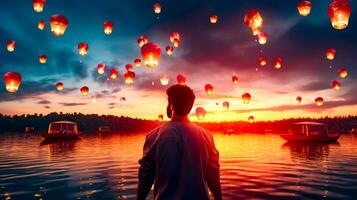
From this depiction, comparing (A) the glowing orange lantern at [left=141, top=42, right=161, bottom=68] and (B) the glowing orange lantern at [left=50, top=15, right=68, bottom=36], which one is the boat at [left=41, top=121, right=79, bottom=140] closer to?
(B) the glowing orange lantern at [left=50, top=15, right=68, bottom=36]

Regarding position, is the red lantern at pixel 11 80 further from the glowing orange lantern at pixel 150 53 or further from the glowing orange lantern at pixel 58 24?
the glowing orange lantern at pixel 150 53

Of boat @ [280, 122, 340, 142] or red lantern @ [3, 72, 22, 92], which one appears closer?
red lantern @ [3, 72, 22, 92]

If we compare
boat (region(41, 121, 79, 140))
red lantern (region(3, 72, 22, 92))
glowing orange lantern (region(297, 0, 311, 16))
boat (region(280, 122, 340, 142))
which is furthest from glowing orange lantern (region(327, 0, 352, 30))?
boat (region(41, 121, 79, 140))

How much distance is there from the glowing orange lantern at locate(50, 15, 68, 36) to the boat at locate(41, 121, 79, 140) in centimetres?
4292

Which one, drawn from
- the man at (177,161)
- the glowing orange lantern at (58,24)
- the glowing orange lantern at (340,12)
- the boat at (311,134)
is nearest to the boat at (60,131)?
the boat at (311,134)

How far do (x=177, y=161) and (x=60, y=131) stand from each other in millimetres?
59418

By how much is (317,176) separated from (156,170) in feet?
60.5

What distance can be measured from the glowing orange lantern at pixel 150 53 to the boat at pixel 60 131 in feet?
152

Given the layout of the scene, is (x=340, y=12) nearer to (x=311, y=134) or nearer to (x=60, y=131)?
(x=311, y=134)

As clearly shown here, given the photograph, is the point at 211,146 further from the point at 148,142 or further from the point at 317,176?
the point at 317,176

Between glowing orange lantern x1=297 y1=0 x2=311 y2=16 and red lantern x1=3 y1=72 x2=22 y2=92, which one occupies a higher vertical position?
glowing orange lantern x1=297 y1=0 x2=311 y2=16

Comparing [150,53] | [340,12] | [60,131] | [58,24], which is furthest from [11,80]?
[60,131]

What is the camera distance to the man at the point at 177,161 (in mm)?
3410

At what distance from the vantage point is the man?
11.2ft
